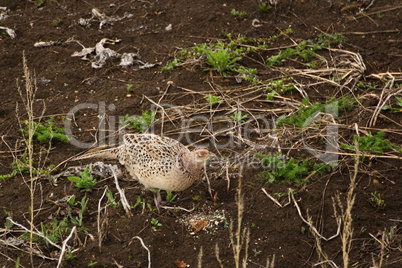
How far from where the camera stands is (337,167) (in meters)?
5.13

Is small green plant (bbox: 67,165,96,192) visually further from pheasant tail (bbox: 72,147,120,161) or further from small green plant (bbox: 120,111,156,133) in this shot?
small green plant (bbox: 120,111,156,133)

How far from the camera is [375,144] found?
5141 mm

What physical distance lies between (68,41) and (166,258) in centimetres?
441

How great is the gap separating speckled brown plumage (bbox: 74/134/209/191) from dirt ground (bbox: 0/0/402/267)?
0.30 meters

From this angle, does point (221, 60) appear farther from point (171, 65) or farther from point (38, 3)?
point (38, 3)

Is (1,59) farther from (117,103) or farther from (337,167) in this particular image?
(337,167)

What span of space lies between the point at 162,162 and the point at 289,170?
4.16ft

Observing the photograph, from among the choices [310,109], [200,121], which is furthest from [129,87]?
[310,109]

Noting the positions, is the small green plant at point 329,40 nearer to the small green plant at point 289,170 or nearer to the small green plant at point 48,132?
the small green plant at point 289,170

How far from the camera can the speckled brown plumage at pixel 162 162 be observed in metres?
4.77

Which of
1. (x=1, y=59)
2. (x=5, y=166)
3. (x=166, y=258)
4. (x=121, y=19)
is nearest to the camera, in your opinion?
(x=166, y=258)

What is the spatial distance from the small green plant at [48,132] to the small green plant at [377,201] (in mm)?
3286

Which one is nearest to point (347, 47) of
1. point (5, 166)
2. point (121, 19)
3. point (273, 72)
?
point (273, 72)

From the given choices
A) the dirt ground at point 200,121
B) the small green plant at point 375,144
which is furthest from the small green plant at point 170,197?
the small green plant at point 375,144
